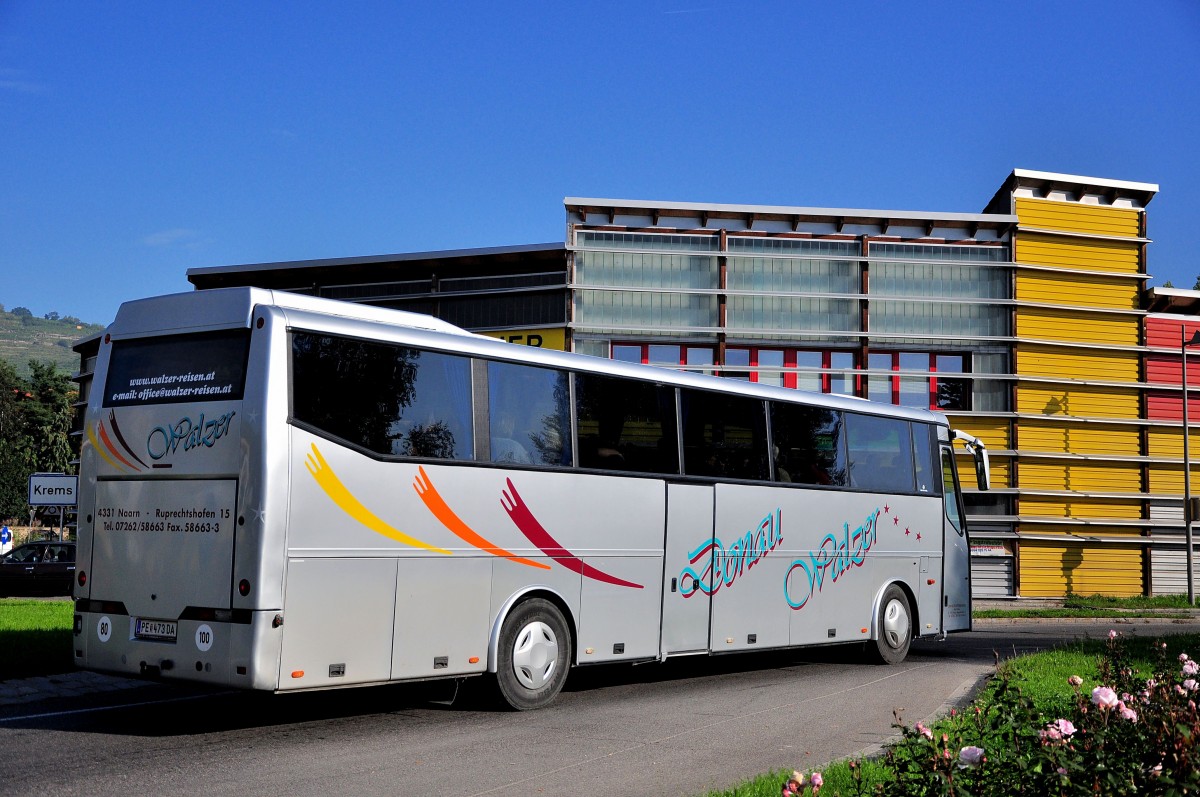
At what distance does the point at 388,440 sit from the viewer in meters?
10.1

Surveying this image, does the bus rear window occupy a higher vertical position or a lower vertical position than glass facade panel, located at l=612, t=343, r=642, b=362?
lower

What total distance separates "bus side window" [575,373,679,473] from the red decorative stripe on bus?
2.96 ft

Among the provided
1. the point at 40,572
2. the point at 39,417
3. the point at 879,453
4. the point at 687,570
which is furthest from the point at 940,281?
the point at 39,417

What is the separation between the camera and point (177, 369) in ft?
32.9

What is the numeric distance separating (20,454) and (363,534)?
85.5m

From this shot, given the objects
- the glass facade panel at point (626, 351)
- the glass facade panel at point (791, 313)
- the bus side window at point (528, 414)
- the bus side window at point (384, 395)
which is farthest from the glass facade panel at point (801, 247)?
the bus side window at point (384, 395)

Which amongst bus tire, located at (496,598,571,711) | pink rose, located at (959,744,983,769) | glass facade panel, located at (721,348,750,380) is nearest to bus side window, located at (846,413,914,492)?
bus tire, located at (496,598,571,711)

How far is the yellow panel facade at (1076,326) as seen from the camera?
29.8m

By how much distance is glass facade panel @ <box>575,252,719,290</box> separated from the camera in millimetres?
28547

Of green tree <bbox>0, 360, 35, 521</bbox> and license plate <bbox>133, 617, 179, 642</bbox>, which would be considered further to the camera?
green tree <bbox>0, 360, 35, 521</bbox>

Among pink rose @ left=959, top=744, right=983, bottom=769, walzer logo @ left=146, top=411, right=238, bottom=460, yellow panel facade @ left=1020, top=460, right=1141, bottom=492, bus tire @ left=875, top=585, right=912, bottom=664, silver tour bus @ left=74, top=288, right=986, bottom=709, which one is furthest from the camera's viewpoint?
yellow panel facade @ left=1020, top=460, right=1141, bottom=492

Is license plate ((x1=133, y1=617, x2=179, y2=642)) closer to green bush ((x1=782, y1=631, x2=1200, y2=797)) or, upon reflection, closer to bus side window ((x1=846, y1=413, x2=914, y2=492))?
green bush ((x1=782, y1=631, x2=1200, y2=797))

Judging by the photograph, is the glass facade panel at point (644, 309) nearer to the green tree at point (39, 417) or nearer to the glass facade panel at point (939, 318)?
the glass facade panel at point (939, 318)

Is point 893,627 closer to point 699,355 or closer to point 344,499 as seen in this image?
point 344,499
